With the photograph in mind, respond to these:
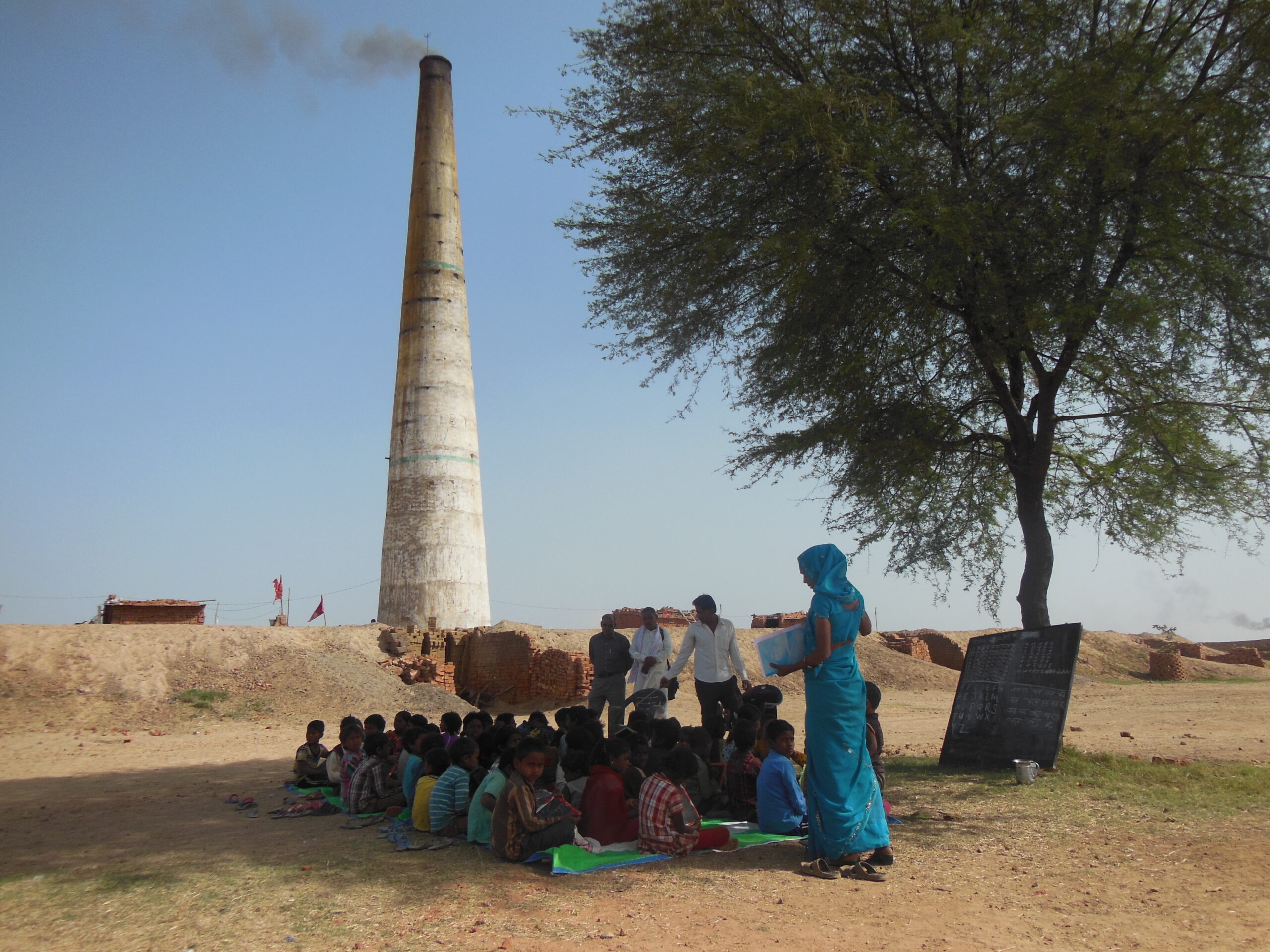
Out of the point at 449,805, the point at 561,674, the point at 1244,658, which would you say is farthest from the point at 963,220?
the point at 1244,658

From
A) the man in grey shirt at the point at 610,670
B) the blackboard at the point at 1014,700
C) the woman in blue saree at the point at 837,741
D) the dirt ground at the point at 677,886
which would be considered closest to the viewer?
the dirt ground at the point at 677,886

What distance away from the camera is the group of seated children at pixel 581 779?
5703mm

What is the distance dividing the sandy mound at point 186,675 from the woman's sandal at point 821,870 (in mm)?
13450

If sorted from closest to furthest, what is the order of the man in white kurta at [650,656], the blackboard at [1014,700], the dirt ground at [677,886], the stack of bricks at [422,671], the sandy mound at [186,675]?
the dirt ground at [677,886] → the blackboard at [1014,700] → the man in white kurta at [650,656] → the sandy mound at [186,675] → the stack of bricks at [422,671]

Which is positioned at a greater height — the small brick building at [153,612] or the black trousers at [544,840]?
the small brick building at [153,612]

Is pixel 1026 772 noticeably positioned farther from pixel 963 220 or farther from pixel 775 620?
pixel 775 620

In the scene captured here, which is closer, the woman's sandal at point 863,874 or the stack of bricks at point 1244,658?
the woman's sandal at point 863,874

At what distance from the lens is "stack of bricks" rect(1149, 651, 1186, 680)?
25219 millimetres

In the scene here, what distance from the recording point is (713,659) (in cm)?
873

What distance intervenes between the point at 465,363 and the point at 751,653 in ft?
36.2

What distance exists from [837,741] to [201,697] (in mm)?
15017

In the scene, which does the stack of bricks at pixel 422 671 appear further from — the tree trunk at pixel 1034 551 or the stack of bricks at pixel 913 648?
the tree trunk at pixel 1034 551

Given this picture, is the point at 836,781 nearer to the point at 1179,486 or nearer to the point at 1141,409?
the point at 1141,409

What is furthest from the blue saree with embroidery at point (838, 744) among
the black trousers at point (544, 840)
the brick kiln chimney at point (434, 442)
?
the brick kiln chimney at point (434, 442)
